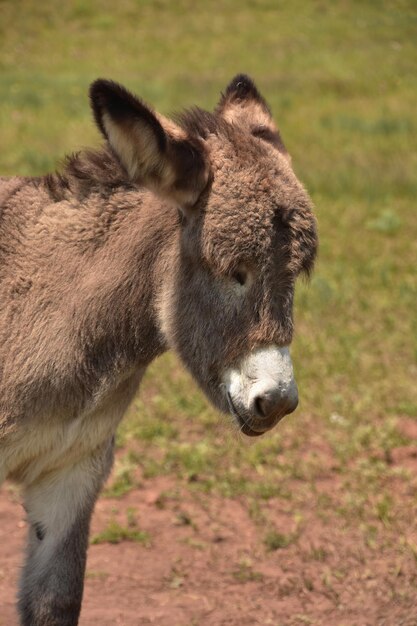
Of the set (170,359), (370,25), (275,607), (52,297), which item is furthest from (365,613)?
(370,25)

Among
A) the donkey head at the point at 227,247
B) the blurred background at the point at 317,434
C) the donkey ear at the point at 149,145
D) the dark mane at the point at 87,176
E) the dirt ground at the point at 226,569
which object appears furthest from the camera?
the blurred background at the point at 317,434

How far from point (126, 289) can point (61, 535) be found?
105cm

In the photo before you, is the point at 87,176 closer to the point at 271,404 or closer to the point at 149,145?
the point at 149,145

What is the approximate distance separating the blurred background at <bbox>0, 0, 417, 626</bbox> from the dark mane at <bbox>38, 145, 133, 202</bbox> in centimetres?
54

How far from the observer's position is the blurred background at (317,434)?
509 centimetres

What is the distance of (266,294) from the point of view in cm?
338

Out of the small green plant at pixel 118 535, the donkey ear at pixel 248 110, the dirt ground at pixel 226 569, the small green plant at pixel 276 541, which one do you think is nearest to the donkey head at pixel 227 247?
the donkey ear at pixel 248 110

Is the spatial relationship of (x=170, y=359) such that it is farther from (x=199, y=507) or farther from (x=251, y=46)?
(x=251, y=46)

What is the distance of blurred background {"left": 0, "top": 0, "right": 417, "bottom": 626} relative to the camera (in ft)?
16.7

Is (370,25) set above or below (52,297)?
below

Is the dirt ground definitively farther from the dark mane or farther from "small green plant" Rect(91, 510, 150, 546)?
the dark mane

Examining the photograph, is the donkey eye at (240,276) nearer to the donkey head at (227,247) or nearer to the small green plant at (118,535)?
the donkey head at (227,247)

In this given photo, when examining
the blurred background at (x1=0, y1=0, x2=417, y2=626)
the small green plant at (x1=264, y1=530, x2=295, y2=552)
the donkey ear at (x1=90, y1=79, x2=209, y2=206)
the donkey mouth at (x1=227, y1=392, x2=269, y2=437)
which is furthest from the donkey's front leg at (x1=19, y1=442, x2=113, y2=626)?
the small green plant at (x1=264, y1=530, x2=295, y2=552)

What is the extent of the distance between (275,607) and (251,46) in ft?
62.1
